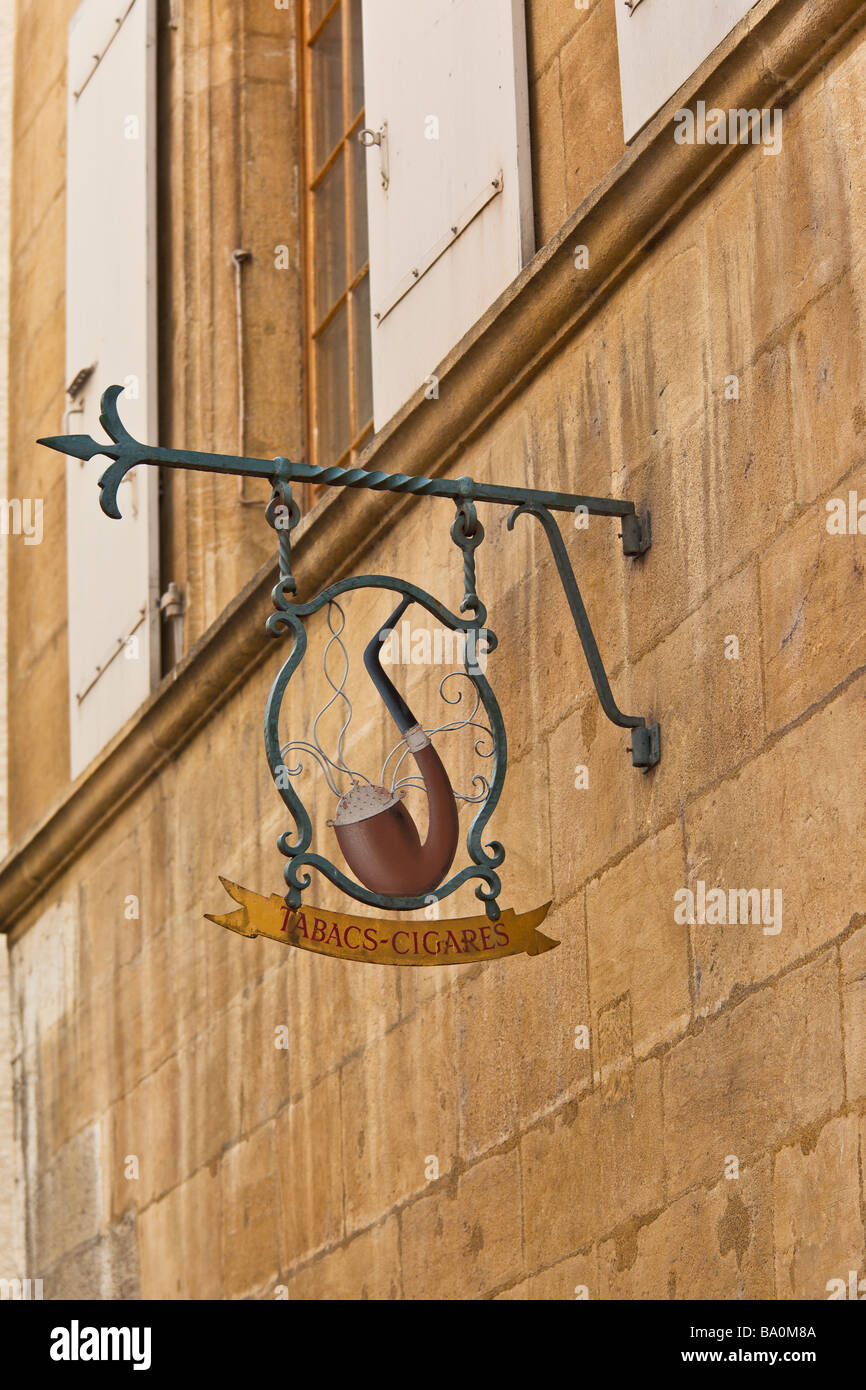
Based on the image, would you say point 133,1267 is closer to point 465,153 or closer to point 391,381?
point 391,381

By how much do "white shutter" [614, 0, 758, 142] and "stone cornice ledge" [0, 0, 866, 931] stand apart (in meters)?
0.14

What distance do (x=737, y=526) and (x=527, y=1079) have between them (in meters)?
1.33

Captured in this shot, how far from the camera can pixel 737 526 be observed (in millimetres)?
4648

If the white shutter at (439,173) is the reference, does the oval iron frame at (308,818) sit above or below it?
below

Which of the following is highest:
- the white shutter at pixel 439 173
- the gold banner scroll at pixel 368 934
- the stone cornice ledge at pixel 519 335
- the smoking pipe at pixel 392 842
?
the white shutter at pixel 439 173

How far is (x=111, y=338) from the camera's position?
8555 millimetres

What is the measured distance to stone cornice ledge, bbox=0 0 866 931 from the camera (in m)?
4.60

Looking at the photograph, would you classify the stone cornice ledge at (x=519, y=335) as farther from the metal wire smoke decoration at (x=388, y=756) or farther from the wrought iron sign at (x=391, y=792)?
the wrought iron sign at (x=391, y=792)

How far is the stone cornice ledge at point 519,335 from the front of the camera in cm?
460

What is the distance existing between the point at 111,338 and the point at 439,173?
261 cm

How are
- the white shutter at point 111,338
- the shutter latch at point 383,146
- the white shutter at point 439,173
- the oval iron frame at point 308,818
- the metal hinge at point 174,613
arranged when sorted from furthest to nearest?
1. the white shutter at point 111,338
2. the metal hinge at point 174,613
3. the shutter latch at point 383,146
4. the white shutter at point 439,173
5. the oval iron frame at point 308,818

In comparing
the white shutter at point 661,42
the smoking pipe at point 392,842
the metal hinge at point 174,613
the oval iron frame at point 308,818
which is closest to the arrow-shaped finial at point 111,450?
the oval iron frame at point 308,818

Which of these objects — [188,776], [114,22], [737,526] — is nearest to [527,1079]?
[737,526]

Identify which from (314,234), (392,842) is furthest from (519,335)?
(314,234)
